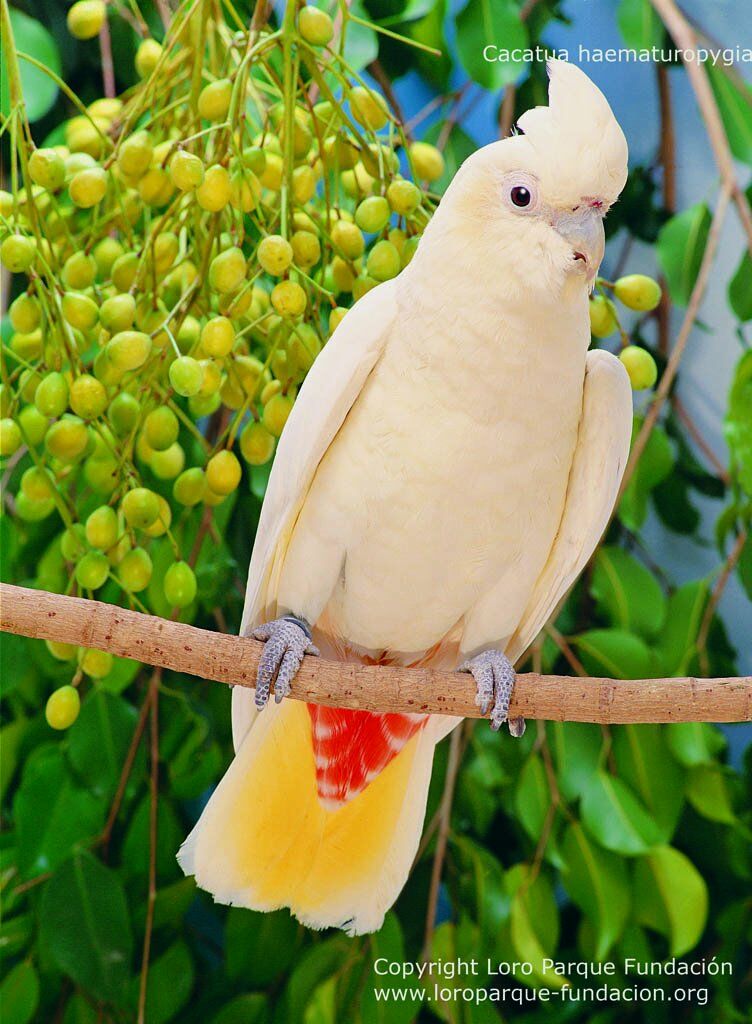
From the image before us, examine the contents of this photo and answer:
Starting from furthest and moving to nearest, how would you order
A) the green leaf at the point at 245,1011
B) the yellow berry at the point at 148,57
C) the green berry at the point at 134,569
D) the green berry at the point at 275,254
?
1. the green leaf at the point at 245,1011
2. the yellow berry at the point at 148,57
3. the green berry at the point at 134,569
4. the green berry at the point at 275,254

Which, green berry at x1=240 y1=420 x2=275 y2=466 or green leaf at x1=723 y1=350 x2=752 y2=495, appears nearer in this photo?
green berry at x1=240 y1=420 x2=275 y2=466

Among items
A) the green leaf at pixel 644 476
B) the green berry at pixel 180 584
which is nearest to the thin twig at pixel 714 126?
the green leaf at pixel 644 476

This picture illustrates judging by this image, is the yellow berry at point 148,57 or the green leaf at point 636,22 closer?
the yellow berry at point 148,57

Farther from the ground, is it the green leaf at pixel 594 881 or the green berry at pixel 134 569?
the green berry at pixel 134 569

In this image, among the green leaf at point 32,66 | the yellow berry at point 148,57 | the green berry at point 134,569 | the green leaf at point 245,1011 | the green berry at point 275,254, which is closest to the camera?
the green berry at point 275,254

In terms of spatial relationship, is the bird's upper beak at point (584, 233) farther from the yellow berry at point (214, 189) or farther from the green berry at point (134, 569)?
the green berry at point (134, 569)

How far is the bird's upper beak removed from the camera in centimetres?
70

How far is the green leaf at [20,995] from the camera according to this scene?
1.06 m

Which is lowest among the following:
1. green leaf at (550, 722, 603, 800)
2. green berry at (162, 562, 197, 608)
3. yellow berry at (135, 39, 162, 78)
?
green leaf at (550, 722, 603, 800)

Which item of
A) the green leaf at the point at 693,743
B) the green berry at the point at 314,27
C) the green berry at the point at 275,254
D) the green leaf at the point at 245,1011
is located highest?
the green berry at the point at 314,27

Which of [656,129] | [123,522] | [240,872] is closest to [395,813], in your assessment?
[240,872]

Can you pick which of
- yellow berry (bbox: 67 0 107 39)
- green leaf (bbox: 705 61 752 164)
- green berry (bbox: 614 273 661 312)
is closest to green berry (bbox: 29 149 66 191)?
yellow berry (bbox: 67 0 107 39)

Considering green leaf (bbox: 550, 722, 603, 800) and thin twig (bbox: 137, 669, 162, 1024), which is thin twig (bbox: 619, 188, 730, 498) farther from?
thin twig (bbox: 137, 669, 162, 1024)

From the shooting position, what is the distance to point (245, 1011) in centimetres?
114
